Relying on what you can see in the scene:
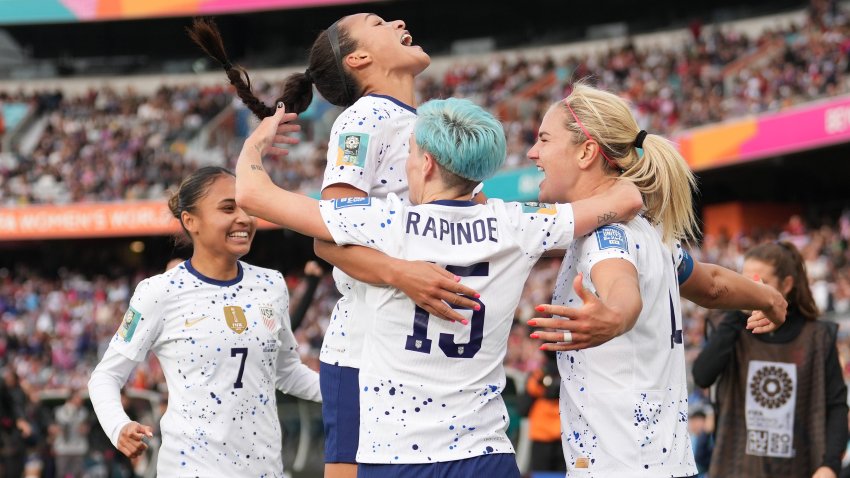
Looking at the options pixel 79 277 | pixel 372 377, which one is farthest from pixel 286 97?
pixel 79 277

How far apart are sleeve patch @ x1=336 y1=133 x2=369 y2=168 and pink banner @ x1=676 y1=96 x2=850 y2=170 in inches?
664

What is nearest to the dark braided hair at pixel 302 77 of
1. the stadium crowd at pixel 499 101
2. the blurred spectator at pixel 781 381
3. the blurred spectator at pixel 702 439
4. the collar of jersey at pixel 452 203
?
the collar of jersey at pixel 452 203

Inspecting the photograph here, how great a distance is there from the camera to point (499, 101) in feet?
95.1

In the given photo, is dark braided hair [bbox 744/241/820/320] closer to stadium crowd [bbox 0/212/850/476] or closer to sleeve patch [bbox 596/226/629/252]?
sleeve patch [bbox 596/226/629/252]

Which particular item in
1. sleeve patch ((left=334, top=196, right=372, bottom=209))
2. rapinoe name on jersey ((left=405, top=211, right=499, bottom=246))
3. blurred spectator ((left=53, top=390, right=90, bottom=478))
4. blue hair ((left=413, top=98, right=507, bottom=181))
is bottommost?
blurred spectator ((left=53, top=390, right=90, bottom=478))

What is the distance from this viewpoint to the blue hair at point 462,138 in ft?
10.00

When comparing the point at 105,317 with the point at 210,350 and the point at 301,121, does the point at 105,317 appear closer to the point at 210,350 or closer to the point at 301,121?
the point at 301,121

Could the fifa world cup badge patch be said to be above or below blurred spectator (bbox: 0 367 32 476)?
above

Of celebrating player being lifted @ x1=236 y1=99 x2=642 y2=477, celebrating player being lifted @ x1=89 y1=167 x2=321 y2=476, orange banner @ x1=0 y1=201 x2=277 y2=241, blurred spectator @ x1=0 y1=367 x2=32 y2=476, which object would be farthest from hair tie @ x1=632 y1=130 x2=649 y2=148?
orange banner @ x1=0 y1=201 x2=277 y2=241

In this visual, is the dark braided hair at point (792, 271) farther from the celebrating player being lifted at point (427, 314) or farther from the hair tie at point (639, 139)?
the celebrating player being lifted at point (427, 314)

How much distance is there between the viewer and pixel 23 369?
75.0ft

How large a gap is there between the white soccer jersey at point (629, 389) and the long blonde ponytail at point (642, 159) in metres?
0.14

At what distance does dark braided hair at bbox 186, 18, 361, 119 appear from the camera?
386 cm

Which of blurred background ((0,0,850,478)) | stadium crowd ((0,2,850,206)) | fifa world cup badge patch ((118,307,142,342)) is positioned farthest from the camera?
stadium crowd ((0,2,850,206))
